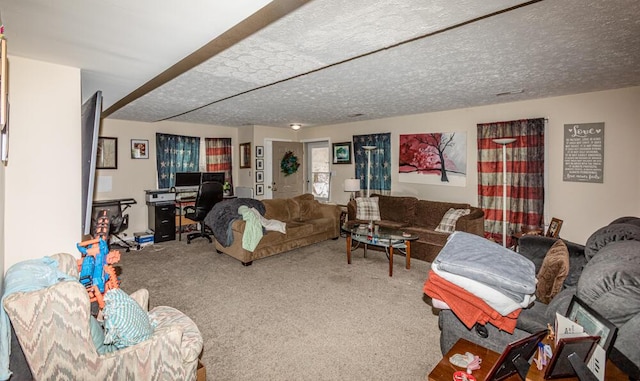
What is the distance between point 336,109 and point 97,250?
370cm

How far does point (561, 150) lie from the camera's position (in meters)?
4.00

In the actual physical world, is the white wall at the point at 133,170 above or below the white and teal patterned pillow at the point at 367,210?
above

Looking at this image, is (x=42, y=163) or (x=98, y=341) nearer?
(x=98, y=341)

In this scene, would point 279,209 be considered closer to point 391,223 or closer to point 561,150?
point 391,223

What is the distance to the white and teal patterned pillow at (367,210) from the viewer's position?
547 centimetres

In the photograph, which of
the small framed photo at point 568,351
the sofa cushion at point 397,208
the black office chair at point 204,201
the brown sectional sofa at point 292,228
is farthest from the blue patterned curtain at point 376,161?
the small framed photo at point 568,351

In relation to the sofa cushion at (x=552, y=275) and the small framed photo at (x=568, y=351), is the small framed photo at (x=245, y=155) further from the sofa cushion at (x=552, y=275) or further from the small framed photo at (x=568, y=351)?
the small framed photo at (x=568, y=351)

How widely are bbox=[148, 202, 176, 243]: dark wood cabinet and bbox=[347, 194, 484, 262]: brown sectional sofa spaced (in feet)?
11.0

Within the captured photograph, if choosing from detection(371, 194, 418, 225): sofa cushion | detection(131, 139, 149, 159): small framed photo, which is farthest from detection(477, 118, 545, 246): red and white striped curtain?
detection(131, 139, 149, 159): small framed photo

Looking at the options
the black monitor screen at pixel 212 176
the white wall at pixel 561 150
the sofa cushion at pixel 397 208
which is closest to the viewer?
the white wall at pixel 561 150

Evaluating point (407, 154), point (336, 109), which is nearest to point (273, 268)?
point (336, 109)

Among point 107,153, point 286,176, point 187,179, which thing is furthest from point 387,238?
point 107,153

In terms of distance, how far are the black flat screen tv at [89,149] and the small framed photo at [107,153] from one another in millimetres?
3270

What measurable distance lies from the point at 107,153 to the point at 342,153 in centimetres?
455
